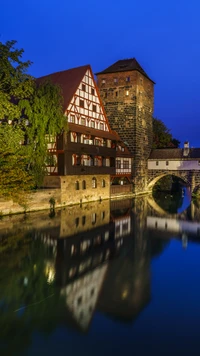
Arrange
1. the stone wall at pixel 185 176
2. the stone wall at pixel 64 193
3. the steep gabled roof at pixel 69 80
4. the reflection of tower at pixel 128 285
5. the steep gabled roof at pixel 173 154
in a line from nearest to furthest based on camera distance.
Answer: the reflection of tower at pixel 128 285 → the stone wall at pixel 64 193 → the steep gabled roof at pixel 69 80 → the stone wall at pixel 185 176 → the steep gabled roof at pixel 173 154

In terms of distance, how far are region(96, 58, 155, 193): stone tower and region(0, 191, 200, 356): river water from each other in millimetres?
21490

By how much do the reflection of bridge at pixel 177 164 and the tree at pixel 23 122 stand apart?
1979cm

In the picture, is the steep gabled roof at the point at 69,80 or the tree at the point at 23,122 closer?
the tree at the point at 23,122

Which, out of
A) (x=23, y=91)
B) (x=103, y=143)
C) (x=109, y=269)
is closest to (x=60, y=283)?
(x=109, y=269)

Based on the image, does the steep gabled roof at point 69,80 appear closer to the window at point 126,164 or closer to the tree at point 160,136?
the window at point 126,164

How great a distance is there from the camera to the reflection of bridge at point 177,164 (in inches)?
1547

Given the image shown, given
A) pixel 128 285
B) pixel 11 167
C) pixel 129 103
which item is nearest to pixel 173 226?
pixel 11 167

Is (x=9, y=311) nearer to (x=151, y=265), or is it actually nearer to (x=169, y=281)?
(x=169, y=281)

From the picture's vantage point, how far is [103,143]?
33156mm

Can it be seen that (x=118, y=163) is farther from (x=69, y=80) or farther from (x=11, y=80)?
(x=11, y=80)

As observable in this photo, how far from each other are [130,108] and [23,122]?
1863 cm

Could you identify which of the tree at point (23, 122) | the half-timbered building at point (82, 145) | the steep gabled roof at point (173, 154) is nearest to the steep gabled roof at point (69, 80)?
the half-timbered building at point (82, 145)

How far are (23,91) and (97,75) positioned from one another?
20336mm

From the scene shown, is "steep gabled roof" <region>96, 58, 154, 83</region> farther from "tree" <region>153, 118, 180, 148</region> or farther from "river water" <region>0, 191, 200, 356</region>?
"river water" <region>0, 191, 200, 356</region>
